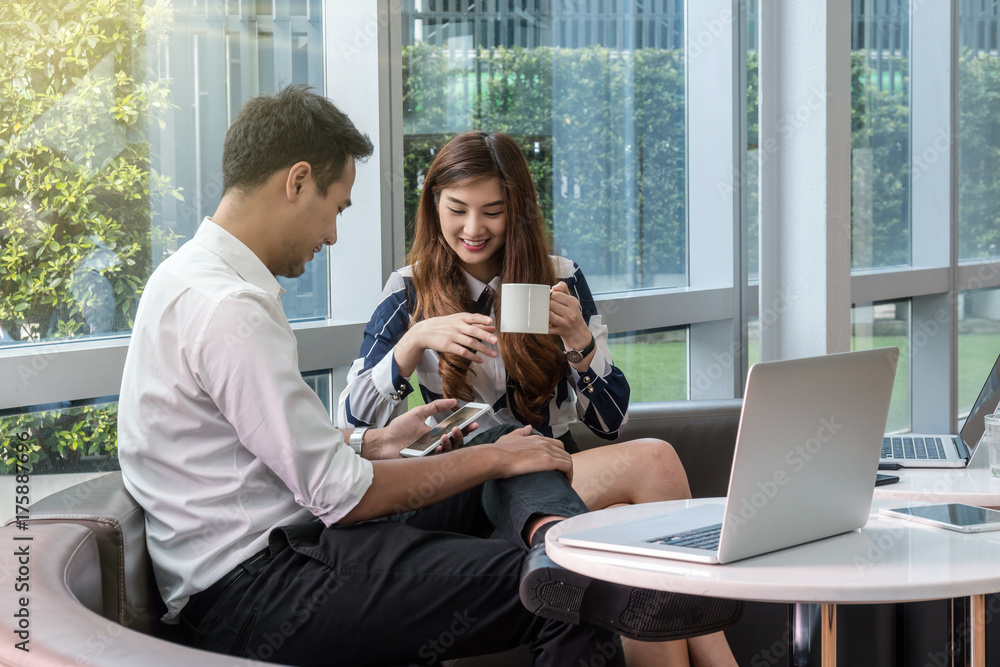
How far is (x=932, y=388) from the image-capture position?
4949 millimetres

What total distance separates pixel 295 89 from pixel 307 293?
1068 mm

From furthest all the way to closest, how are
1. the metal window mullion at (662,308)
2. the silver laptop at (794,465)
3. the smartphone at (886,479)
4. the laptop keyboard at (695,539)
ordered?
the metal window mullion at (662,308) → the smartphone at (886,479) → the laptop keyboard at (695,539) → the silver laptop at (794,465)

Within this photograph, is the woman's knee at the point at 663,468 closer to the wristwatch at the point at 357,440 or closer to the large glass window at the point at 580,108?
the wristwatch at the point at 357,440

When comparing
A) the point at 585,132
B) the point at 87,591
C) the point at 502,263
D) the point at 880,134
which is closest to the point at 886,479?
the point at 502,263

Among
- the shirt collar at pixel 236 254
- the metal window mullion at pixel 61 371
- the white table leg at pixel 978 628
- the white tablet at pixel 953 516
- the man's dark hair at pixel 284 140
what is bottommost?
the white table leg at pixel 978 628

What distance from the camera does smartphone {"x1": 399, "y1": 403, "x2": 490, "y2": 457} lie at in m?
1.86

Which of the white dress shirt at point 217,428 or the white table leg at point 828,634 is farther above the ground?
the white dress shirt at point 217,428

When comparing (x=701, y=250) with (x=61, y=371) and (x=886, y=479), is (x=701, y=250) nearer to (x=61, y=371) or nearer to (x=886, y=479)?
(x=886, y=479)

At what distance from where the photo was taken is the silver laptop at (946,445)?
1889 mm

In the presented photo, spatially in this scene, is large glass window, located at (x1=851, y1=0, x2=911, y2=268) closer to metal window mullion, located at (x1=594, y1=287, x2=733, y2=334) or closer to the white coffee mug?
metal window mullion, located at (x1=594, y1=287, x2=733, y2=334)

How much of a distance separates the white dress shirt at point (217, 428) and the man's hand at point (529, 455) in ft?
0.94

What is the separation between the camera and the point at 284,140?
1.65m

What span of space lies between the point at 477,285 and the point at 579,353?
0.38 metres

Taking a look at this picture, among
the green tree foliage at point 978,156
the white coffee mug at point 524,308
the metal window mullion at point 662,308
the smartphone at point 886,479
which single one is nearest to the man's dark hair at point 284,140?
the white coffee mug at point 524,308
